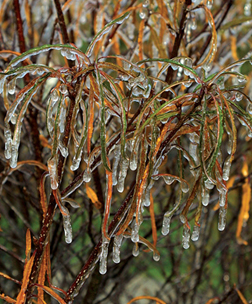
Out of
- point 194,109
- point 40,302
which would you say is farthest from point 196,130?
point 40,302

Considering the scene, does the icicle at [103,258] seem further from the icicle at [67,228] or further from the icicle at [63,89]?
the icicle at [63,89]

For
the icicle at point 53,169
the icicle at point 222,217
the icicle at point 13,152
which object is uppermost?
the icicle at point 13,152

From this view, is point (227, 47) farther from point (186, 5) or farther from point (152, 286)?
point (152, 286)

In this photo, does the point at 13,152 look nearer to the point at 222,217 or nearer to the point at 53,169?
the point at 53,169

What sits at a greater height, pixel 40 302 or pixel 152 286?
pixel 152 286

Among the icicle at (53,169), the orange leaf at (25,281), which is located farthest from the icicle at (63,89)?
the orange leaf at (25,281)

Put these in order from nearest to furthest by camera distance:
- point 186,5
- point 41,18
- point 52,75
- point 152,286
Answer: point 52,75 → point 186,5 → point 41,18 → point 152,286

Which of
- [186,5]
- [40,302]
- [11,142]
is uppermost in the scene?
[186,5]

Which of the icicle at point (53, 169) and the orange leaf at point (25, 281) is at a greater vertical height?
the icicle at point (53, 169)

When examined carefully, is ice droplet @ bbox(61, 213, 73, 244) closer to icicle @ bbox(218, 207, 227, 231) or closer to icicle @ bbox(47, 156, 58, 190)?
icicle @ bbox(47, 156, 58, 190)

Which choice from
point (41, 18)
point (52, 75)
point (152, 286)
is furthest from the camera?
point (152, 286)

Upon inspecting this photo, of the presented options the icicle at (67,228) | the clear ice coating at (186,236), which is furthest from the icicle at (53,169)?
the clear ice coating at (186,236)
